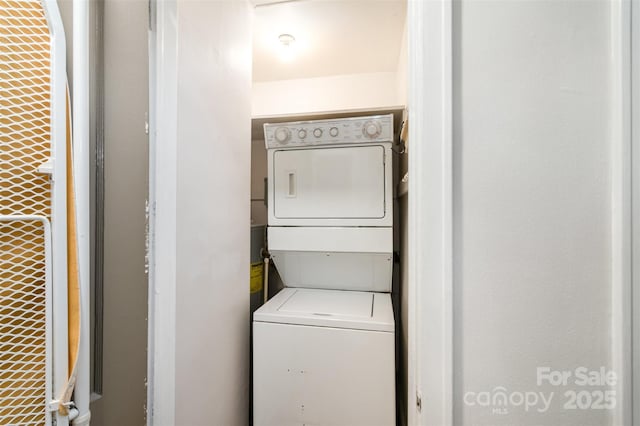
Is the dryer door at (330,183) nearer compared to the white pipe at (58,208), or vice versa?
the white pipe at (58,208)

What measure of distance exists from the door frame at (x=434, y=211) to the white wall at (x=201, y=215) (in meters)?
0.86

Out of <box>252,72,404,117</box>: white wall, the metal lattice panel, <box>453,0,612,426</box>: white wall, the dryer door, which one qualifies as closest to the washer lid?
the dryer door

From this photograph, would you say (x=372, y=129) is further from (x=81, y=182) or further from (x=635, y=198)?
(x=81, y=182)

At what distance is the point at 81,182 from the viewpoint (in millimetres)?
768

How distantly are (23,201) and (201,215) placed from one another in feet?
1.70

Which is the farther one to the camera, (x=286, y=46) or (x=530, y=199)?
(x=286, y=46)

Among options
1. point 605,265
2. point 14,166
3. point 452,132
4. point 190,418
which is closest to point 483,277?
point 605,265

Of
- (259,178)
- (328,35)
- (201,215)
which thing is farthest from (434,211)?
(259,178)

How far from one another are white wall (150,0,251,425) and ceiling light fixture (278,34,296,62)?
1.22ft

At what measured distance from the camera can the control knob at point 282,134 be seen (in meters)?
1.77

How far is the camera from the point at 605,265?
2.32 ft

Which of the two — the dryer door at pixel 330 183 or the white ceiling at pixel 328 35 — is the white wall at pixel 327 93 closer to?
the white ceiling at pixel 328 35

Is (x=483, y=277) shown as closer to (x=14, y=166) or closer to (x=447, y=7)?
(x=447, y=7)

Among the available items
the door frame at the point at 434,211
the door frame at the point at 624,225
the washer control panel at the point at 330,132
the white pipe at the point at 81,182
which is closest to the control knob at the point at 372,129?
the washer control panel at the point at 330,132
